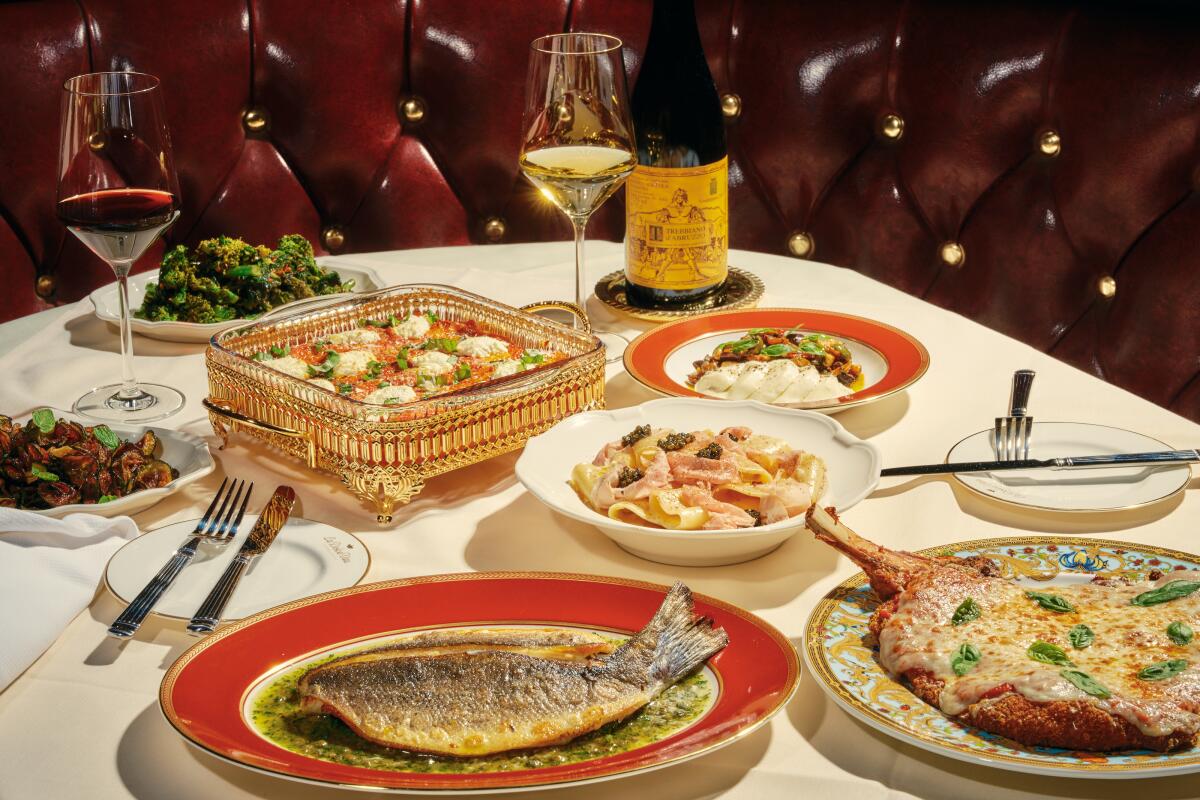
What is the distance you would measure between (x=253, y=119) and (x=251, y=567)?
1.87 meters

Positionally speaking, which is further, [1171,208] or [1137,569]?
[1171,208]

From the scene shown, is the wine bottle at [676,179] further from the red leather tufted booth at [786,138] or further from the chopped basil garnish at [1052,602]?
the chopped basil garnish at [1052,602]

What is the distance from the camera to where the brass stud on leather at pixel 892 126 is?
2.94 meters

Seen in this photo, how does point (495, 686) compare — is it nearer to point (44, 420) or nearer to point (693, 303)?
point (44, 420)

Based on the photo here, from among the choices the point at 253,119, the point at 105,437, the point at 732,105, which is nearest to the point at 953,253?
the point at 732,105

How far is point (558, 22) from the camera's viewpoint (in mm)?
3049

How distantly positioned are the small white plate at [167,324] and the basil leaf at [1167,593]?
3.97ft

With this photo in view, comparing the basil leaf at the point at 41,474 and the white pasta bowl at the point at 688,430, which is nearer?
the white pasta bowl at the point at 688,430

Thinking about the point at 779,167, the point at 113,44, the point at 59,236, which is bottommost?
the point at 59,236

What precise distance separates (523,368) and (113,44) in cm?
164

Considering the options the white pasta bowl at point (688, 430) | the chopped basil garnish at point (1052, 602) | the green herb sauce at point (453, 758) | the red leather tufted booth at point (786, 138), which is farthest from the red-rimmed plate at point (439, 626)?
the red leather tufted booth at point (786, 138)

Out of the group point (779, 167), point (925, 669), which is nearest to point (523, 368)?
point (925, 669)

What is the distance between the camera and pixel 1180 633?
1100 mm

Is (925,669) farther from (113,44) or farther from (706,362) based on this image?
(113,44)
